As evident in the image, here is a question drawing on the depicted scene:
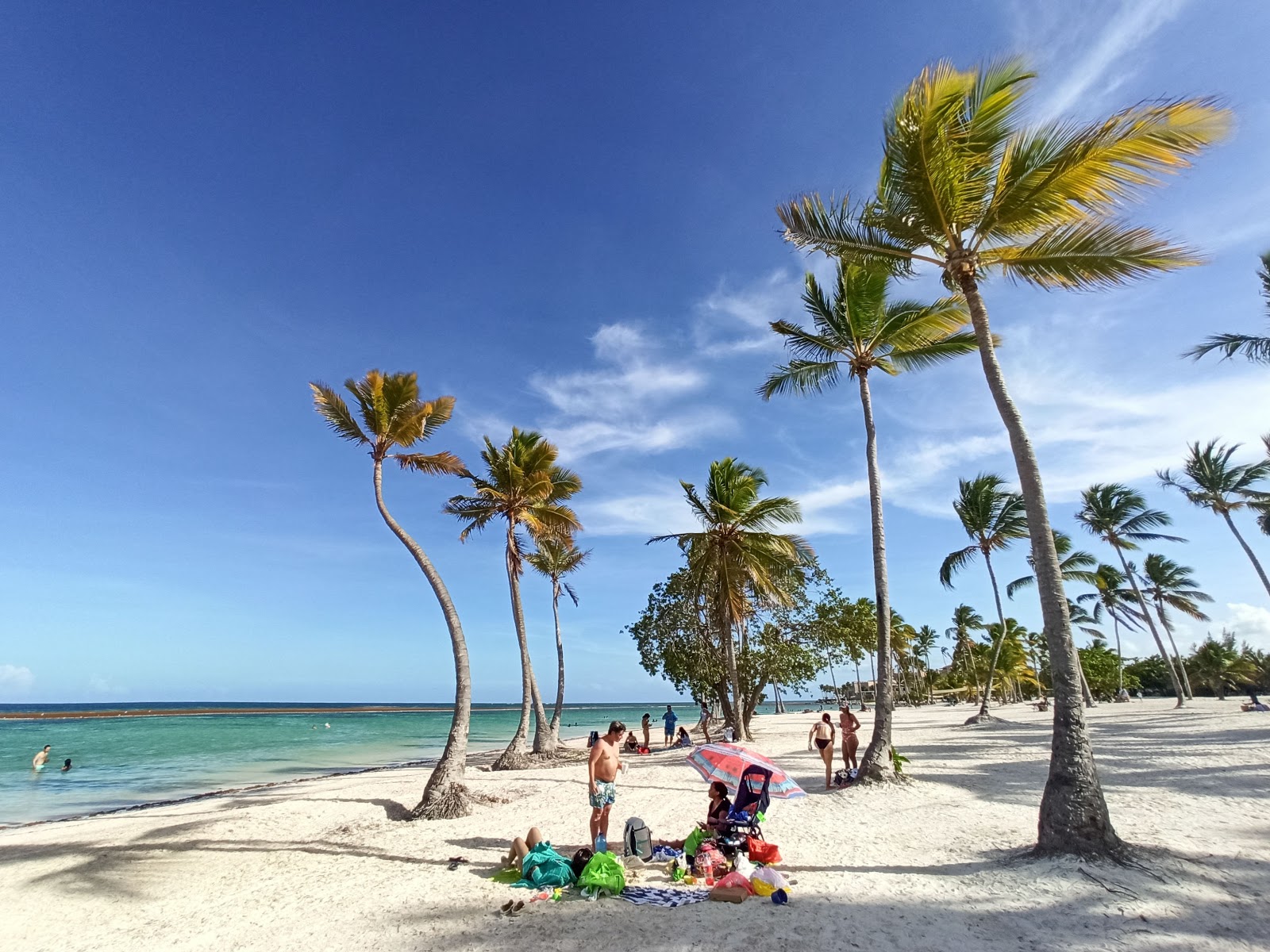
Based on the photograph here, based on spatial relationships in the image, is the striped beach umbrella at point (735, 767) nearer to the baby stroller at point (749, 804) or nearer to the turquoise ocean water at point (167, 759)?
the baby stroller at point (749, 804)

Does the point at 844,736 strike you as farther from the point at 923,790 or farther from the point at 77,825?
the point at 77,825

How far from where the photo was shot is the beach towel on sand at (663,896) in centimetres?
595

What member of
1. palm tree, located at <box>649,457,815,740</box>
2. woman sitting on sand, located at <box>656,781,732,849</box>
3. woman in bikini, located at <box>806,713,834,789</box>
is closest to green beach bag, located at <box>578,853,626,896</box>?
woman sitting on sand, located at <box>656,781,732,849</box>

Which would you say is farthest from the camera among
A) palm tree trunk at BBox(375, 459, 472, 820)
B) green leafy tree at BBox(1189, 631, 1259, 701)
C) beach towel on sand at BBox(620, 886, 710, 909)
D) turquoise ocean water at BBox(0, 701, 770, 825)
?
green leafy tree at BBox(1189, 631, 1259, 701)

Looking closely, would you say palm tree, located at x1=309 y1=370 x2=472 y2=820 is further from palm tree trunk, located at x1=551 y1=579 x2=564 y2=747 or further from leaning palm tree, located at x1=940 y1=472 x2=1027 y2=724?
leaning palm tree, located at x1=940 y1=472 x2=1027 y2=724

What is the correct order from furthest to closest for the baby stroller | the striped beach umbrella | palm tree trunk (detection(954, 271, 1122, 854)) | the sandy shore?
the striped beach umbrella → the baby stroller → palm tree trunk (detection(954, 271, 1122, 854)) → the sandy shore

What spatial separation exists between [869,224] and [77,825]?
64.4 feet

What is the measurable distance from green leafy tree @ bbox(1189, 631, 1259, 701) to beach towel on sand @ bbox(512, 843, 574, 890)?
54.4 m

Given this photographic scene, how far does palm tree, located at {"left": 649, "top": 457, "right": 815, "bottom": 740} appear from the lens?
61.6ft

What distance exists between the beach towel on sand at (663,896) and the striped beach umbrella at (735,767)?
4.34ft

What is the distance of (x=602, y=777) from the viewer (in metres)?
7.54

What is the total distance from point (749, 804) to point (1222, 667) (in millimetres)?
53991

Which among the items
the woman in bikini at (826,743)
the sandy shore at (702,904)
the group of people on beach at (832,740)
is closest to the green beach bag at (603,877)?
the sandy shore at (702,904)

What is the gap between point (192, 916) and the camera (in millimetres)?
6609
